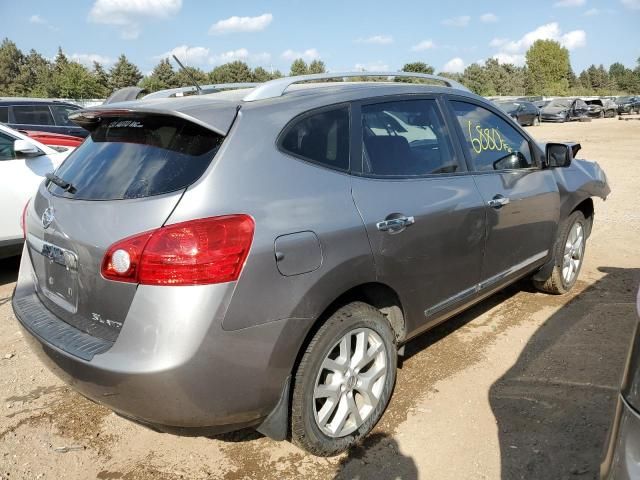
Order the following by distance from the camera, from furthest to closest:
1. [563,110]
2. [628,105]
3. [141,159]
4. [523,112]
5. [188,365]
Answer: [628,105]
[563,110]
[523,112]
[141,159]
[188,365]

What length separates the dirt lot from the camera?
2.70 meters

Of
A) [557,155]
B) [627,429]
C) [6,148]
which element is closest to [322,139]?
[627,429]

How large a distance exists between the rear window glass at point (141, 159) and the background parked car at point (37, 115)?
8340 millimetres

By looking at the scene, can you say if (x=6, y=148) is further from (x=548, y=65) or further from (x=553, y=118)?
(x=548, y=65)

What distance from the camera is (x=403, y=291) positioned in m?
2.99

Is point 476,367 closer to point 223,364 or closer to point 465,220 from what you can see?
point 465,220

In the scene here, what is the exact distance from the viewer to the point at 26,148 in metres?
5.73

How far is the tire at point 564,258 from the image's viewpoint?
4.59 meters

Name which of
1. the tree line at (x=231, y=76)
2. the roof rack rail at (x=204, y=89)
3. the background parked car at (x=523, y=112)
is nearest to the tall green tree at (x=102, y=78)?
the tree line at (x=231, y=76)

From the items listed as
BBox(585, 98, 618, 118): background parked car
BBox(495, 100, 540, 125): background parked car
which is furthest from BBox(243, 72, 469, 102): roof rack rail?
BBox(585, 98, 618, 118): background parked car

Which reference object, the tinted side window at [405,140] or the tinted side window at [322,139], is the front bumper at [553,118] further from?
the tinted side window at [322,139]

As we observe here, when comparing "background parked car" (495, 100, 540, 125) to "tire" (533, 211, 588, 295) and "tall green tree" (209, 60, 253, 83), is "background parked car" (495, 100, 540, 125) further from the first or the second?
"tall green tree" (209, 60, 253, 83)

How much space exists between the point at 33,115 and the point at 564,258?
1030 centimetres

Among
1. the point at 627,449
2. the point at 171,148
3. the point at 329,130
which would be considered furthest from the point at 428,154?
the point at 627,449
